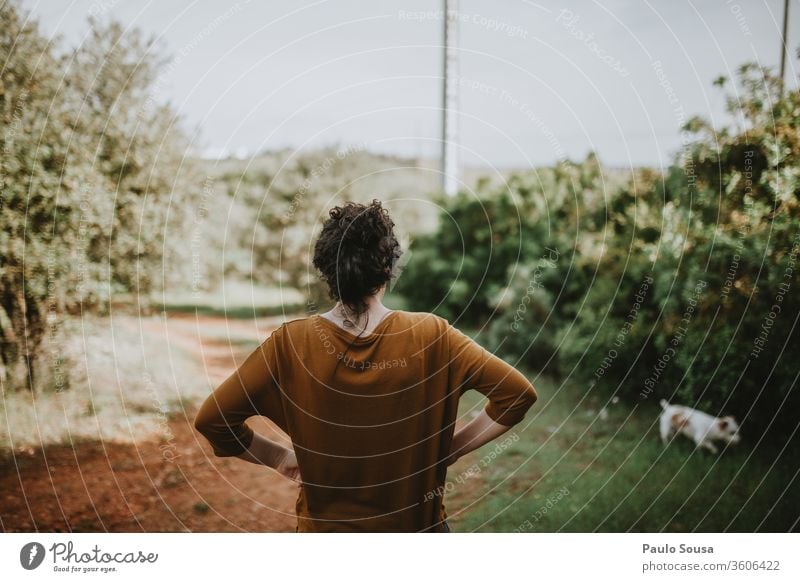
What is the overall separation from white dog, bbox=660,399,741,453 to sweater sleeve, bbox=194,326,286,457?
105 inches

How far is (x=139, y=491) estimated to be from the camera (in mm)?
3387

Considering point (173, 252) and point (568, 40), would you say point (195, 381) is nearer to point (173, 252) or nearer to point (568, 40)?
point (173, 252)

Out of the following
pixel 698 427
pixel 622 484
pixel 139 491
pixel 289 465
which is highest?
pixel 289 465

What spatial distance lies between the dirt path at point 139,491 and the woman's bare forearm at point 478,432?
69.6 inches

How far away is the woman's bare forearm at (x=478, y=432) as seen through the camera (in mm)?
1763

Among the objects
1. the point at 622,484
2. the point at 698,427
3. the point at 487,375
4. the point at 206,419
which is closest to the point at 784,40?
the point at 698,427

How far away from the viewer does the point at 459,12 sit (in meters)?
3.04

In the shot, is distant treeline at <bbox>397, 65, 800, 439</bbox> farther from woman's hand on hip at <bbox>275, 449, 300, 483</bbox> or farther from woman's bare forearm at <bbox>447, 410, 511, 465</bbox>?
woman's hand on hip at <bbox>275, 449, 300, 483</bbox>

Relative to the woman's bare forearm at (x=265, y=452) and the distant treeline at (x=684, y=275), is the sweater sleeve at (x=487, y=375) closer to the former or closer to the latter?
the woman's bare forearm at (x=265, y=452)

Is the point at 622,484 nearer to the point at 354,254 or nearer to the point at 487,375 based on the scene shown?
the point at 487,375

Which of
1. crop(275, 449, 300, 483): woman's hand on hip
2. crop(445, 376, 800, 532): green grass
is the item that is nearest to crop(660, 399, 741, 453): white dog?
crop(445, 376, 800, 532): green grass

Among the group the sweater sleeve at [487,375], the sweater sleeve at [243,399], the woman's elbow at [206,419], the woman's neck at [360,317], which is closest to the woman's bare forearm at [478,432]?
the sweater sleeve at [487,375]

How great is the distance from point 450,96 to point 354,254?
10.3 feet
